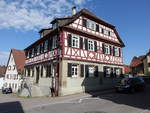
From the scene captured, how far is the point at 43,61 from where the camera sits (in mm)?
23625

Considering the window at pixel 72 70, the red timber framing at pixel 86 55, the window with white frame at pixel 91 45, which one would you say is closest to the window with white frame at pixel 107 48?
the red timber framing at pixel 86 55

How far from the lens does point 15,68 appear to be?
39.9 meters

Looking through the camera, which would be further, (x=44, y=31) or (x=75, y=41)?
(x=44, y=31)

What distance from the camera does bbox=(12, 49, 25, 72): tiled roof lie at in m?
38.8

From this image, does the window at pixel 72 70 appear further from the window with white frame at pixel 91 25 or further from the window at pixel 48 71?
the window with white frame at pixel 91 25

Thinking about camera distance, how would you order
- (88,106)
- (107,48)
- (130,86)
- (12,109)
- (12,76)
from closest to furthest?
1. (88,106)
2. (12,109)
3. (130,86)
4. (107,48)
5. (12,76)

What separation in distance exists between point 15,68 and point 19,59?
2618mm

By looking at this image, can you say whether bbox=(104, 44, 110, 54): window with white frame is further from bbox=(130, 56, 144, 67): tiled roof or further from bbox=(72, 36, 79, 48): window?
bbox=(130, 56, 144, 67): tiled roof

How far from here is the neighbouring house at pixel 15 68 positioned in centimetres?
3791

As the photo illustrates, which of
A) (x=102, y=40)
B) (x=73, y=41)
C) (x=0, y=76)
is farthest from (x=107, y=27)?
(x=0, y=76)

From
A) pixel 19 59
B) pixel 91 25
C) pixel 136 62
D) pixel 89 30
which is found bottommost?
pixel 136 62

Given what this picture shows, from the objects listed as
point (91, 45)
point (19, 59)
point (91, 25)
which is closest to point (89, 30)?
point (91, 25)

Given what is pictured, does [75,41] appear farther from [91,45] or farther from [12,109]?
[12,109]

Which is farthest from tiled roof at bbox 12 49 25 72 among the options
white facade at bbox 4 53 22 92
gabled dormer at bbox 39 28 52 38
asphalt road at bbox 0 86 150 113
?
asphalt road at bbox 0 86 150 113
